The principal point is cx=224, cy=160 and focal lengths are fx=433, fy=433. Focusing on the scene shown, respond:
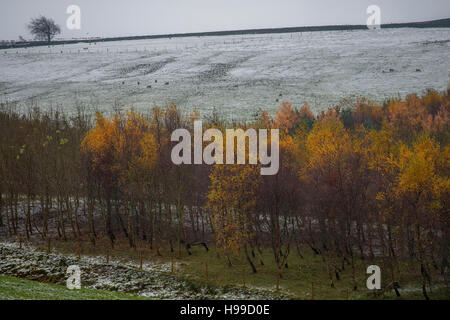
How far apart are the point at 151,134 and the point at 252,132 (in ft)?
40.1

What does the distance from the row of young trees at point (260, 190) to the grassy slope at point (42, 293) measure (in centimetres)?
1168

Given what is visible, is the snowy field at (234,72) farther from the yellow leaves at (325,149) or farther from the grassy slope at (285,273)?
the grassy slope at (285,273)

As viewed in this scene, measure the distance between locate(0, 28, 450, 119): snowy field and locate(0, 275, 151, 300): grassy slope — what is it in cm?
5294

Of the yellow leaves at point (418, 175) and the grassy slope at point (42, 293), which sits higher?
the yellow leaves at point (418, 175)

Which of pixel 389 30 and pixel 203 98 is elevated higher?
pixel 389 30

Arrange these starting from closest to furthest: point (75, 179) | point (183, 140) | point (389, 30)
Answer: point (183, 140) < point (75, 179) < point (389, 30)

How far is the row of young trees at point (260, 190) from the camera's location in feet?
120

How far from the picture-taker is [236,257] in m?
44.3

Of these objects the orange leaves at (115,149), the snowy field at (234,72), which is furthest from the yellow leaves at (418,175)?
the snowy field at (234,72)

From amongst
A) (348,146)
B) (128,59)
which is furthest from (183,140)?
(128,59)

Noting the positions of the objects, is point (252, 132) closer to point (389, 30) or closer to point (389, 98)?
point (389, 98)

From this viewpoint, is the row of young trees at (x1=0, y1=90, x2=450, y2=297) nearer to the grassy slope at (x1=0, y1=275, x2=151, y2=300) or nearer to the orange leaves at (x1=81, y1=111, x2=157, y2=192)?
the orange leaves at (x1=81, y1=111, x2=157, y2=192)
